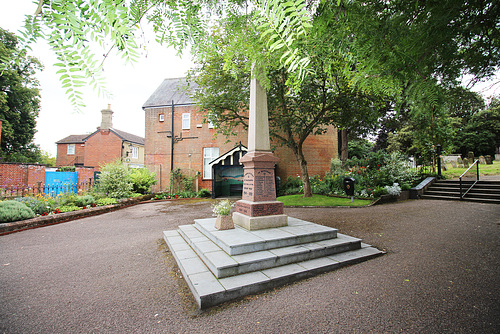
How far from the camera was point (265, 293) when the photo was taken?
3.38m

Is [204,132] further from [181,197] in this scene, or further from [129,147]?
[129,147]

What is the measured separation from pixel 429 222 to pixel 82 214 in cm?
1236

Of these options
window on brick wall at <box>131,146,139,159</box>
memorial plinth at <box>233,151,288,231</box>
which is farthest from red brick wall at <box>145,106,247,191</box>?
window on brick wall at <box>131,146,139,159</box>

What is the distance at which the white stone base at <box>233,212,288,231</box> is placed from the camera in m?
5.29

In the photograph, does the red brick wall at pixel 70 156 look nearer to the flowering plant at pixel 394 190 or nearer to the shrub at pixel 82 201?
the shrub at pixel 82 201

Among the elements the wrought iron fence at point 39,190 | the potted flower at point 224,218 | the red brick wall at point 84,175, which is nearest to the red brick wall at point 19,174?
the wrought iron fence at point 39,190

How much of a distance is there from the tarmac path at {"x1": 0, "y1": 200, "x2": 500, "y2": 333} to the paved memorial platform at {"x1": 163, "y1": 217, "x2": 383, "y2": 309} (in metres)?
0.18

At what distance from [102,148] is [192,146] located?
573 inches

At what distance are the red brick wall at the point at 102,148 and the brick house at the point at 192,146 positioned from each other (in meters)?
9.69

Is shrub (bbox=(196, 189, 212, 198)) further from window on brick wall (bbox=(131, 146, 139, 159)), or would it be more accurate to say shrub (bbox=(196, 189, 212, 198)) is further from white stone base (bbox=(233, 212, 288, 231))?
window on brick wall (bbox=(131, 146, 139, 159))

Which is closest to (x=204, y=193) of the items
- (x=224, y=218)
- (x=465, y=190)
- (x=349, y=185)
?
(x=349, y=185)

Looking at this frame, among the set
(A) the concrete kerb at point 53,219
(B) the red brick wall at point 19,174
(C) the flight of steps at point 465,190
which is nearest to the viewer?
(A) the concrete kerb at point 53,219

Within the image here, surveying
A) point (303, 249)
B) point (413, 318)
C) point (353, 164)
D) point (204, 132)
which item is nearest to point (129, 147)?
point (204, 132)

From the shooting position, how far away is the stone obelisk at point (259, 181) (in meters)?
5.48
